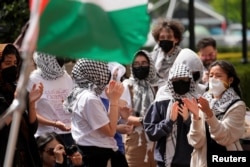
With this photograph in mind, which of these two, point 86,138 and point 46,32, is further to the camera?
point 86,138

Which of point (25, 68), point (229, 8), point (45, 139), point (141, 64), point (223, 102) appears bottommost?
point (229, 8)

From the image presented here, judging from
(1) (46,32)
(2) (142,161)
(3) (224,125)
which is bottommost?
(2) (142,161)

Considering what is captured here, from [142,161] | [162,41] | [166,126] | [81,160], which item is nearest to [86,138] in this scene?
[81,160]

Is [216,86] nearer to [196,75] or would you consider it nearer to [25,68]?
[196,75]

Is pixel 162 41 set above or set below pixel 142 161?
above

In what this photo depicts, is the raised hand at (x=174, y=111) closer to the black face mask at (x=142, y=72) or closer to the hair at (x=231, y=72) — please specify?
the hair at (x=231, y=72)

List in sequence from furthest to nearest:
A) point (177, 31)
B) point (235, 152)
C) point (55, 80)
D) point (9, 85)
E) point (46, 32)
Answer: point (177, 31) < point (55, 80) < point (235, 152) < point (9, 85) < point (46, 32)

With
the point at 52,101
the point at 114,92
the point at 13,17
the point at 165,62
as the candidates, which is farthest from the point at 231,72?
the point at 13,17

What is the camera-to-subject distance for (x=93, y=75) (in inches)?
341

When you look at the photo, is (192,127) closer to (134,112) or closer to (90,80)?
(90,80)

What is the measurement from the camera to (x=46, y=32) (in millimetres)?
6113

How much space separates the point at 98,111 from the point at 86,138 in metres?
0.28

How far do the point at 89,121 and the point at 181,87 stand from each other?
3.26ft

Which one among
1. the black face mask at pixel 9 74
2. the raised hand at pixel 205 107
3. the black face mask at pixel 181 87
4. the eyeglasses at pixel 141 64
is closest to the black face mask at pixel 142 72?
the eyeglasses at pixel 141 64
